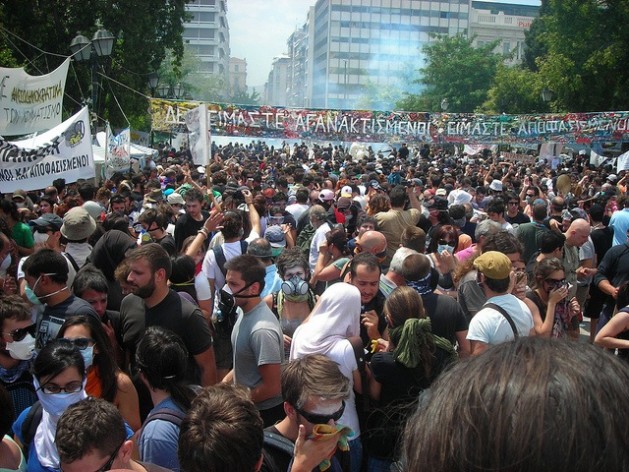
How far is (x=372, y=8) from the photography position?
414 ft

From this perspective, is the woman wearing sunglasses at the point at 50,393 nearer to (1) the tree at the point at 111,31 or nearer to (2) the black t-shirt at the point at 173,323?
(2) the black t-shirt at the point at 173,323

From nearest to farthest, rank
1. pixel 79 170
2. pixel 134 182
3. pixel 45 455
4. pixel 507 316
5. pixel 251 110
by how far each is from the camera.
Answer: pixel 45 455, pixel 507 316, pixel 79 170, pixel 134 182, pixel 251 110

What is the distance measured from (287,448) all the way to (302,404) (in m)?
0.19

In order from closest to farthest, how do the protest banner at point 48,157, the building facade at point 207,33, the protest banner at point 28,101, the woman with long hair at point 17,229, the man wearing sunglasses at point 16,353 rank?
the man wearing sunglasses at point 16,353 → the woman with long hair at point 17,229 → the protest banner at point 48,157 → the protest banner at point 28,101 → the building facade at point 207,33

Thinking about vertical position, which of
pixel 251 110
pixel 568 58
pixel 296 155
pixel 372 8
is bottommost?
pixel 296 155

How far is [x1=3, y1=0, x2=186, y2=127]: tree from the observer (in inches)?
739

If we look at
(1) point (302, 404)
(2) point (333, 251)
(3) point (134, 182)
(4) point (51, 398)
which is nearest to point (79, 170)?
(3) point (134, 182)

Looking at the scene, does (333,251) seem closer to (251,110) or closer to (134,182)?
(134,182)

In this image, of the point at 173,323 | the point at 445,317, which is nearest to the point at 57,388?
the point at 173,323

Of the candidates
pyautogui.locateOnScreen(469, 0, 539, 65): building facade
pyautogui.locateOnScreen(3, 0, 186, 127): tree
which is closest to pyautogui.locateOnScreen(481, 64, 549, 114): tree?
pyautogui.locateOnScreen(3, 0, 186, 127): tree

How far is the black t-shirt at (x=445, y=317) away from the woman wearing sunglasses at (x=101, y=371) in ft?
6.43

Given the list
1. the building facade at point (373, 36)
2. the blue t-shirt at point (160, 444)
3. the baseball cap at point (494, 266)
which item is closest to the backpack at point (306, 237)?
the baseball cap at point (494, 266)

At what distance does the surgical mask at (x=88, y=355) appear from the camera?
127 inches

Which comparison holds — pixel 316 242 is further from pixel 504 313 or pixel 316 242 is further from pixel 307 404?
pixel 307 404
